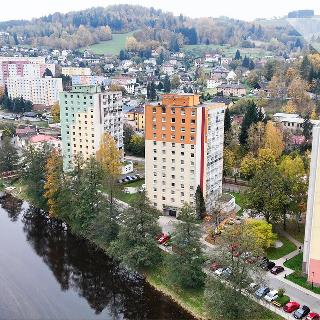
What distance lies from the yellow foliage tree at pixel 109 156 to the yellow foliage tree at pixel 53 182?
5754 millimetres

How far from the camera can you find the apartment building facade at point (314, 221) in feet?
92.2

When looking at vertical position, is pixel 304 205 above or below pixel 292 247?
above

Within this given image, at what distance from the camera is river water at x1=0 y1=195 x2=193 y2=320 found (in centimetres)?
2928

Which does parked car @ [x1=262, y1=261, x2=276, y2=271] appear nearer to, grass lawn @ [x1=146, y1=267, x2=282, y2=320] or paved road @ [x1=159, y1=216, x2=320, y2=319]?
paved road @ [x1=159, y1=216, x2=320, y2=319]

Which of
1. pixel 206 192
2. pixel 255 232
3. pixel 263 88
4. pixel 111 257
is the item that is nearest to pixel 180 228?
pixel 255 232

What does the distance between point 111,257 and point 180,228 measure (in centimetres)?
923

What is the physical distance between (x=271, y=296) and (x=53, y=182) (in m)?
23.7

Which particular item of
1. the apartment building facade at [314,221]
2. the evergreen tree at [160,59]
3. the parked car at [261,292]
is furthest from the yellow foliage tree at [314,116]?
the evergreen tree at [160,59]

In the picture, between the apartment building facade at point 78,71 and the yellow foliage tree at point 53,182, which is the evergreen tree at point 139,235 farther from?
the apartment building facade at point 78,71

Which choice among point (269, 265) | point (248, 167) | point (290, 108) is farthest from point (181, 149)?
point (290, 108)

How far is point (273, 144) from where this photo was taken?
181ft

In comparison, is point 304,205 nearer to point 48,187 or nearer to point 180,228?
point 180,228

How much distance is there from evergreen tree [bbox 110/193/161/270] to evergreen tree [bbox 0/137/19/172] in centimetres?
3040

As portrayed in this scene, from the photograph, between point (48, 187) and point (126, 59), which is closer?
point (48, 187)
